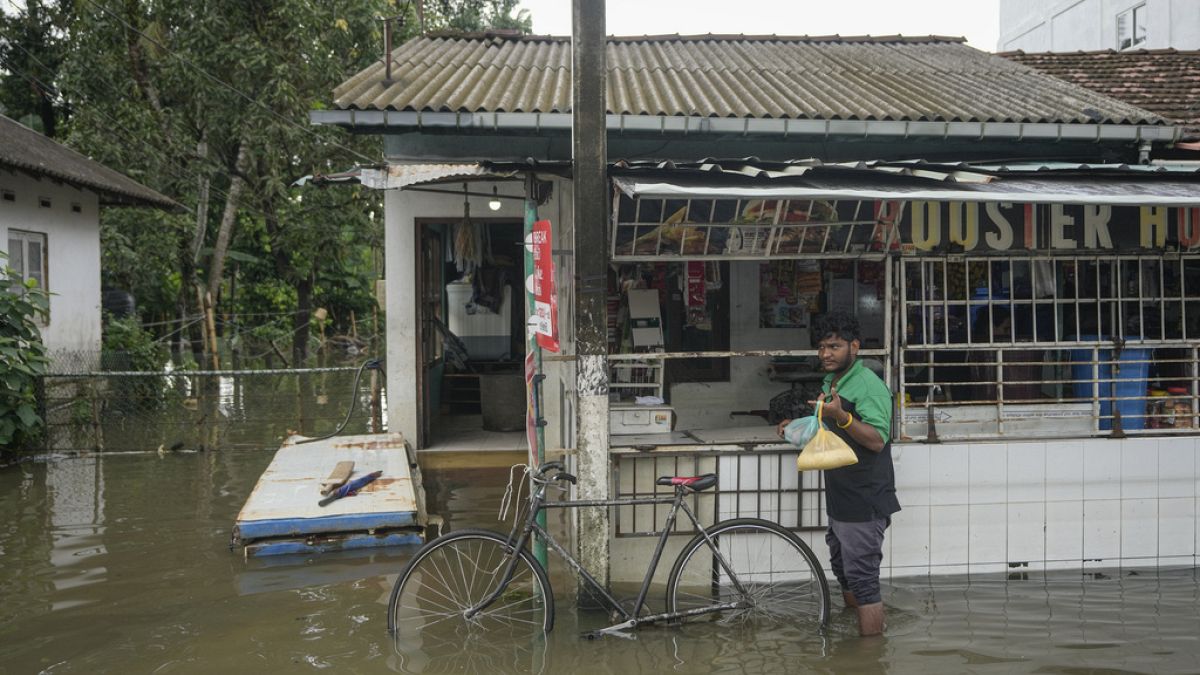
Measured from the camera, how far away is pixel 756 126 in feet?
28.5

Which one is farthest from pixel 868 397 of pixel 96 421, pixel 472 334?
pixel 96 421

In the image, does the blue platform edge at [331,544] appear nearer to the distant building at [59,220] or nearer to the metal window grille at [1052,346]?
the metal window grille at [1052,346]

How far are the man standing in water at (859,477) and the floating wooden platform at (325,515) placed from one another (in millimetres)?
3601

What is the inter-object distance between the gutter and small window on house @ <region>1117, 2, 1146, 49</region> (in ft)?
49.5

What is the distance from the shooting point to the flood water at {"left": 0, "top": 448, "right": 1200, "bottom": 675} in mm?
5344

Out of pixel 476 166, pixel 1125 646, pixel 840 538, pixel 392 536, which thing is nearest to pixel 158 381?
pixel 392 536

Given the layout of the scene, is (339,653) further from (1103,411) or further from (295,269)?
(295,269)

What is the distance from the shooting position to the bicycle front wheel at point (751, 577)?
5.82m

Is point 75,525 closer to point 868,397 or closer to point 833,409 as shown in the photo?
point 833,409

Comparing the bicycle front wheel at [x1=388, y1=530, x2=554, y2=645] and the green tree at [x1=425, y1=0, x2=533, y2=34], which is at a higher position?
the green tree at [x1=425, y1=0, x2=533, y2=34]

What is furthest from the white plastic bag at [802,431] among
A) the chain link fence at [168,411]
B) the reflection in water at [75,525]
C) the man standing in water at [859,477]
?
the chain link fence at [168,411]

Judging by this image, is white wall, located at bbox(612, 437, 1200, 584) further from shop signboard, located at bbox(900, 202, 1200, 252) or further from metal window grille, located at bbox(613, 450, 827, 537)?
shop signboard, located at bbox(900, 202, 1200, 252)

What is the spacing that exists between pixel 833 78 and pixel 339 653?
833 centimetres

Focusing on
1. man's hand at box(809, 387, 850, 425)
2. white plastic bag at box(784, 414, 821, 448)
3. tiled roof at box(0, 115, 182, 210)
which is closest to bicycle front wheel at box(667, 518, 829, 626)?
white plastic bag at box(784, 414, 821, 448)
